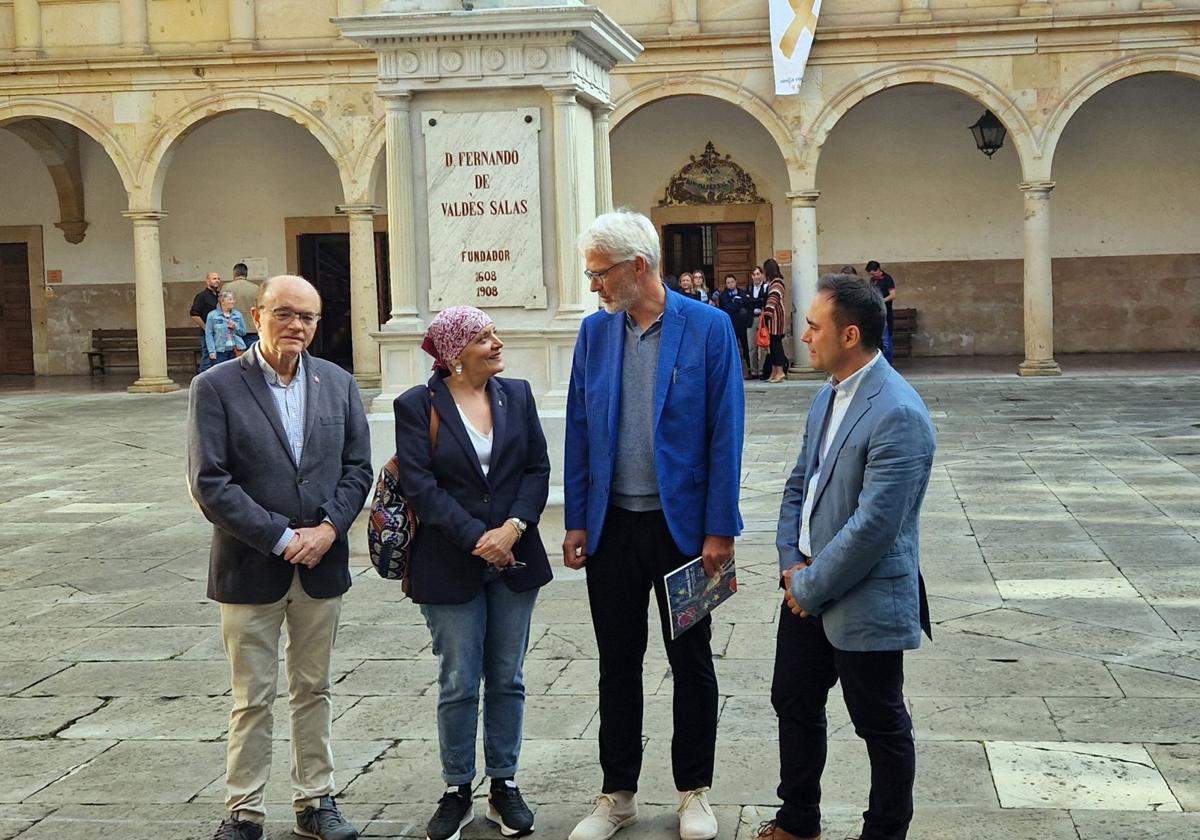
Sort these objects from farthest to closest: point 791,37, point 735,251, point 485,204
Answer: point 735,251
point 791,37
point 485,204

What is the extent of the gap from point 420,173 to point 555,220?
0.75 metres

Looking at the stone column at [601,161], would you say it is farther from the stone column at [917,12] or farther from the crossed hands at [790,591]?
the stone column at [917,12]

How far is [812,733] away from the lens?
12.6 ft

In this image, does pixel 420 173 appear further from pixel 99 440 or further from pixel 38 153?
pixel 38 153

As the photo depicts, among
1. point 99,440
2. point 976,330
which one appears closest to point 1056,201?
point 976,330

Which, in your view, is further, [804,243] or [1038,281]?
Answer: [804,243]

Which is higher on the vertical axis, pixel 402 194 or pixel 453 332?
pixel 402 194

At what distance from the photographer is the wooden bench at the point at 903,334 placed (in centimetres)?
2205

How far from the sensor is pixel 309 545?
13.6 feet

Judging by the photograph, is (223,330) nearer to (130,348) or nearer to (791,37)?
(791,37)

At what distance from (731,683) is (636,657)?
1.45m

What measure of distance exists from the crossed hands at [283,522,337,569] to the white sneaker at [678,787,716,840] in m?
1.18

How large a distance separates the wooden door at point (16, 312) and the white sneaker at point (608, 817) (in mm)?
22365

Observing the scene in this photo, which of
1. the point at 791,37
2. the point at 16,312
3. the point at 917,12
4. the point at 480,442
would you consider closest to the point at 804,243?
the point at 791,37
